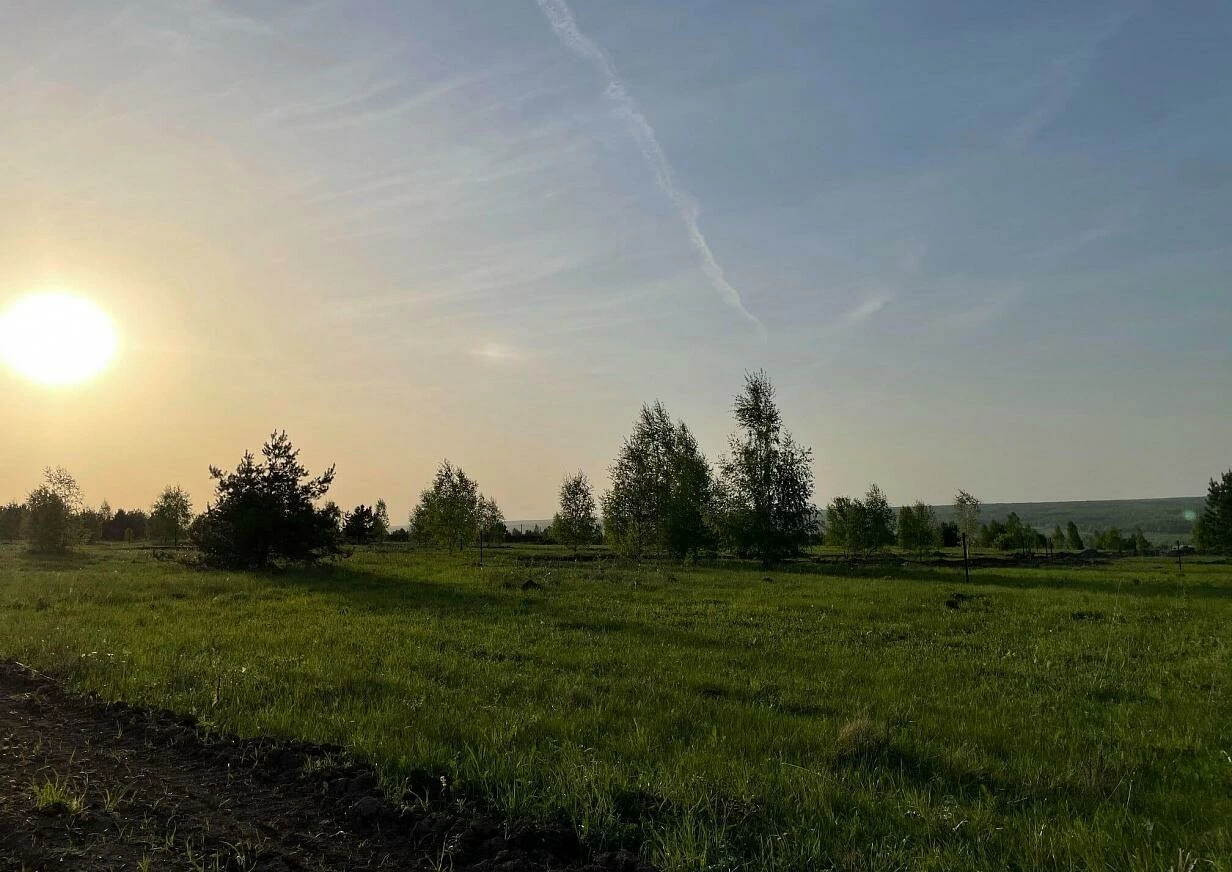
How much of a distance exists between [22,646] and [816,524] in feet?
163

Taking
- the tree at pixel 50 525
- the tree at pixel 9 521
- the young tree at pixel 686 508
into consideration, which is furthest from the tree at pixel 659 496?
the tree at pixel 9 521

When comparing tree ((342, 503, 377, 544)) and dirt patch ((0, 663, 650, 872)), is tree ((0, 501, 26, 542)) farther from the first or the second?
dirt patch ((0, 663, 650, 872))

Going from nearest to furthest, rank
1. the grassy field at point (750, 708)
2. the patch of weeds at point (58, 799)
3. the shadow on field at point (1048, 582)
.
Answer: the grassy field at point (750, 708)
the patch of weeds at point (58, 799)
the shadow on field at point (1048, 582)

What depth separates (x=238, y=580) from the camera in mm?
30156

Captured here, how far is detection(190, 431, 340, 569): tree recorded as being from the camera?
37.7 meters

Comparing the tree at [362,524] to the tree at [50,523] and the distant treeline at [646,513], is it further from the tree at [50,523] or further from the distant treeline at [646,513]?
the tree at [50,523]

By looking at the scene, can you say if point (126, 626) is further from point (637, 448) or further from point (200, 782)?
point (637, 448)

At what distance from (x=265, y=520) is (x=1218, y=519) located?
84175mm

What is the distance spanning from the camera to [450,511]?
7181 centimetres

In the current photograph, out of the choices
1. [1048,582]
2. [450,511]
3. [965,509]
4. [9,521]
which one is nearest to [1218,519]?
[965,509]

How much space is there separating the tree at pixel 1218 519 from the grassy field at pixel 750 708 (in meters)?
58.6

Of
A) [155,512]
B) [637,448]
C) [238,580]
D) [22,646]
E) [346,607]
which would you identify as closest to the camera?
[22,646]

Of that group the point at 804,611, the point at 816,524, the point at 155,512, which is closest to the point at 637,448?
the point at 816,524

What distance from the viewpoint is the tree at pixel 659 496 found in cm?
5878
